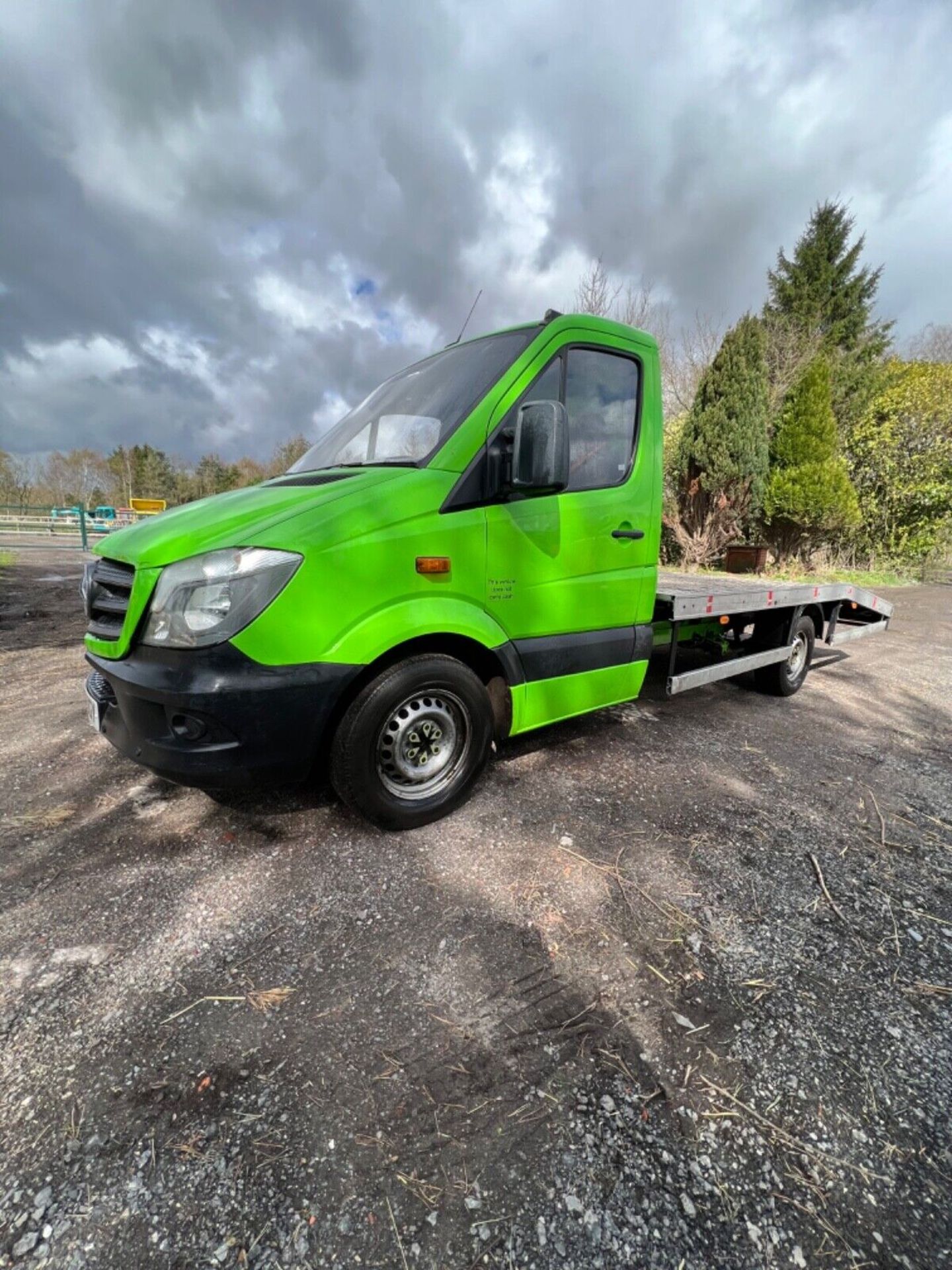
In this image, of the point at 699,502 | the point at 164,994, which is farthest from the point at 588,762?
the point at 699,502

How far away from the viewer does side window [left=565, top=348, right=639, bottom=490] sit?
2938mm

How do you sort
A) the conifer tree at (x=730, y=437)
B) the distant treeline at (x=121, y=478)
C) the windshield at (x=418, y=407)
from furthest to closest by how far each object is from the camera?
the distant treeline at (x=121, y=478) → the conifer tree at (x=730, y=437) → the windshield at (x=418, y=407)

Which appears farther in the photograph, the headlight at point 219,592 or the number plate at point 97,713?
the number plate at point 97,713

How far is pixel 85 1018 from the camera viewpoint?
1622 mm

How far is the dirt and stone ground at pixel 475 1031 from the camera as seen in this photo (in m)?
1.20

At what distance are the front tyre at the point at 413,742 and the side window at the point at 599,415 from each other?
4.23ft

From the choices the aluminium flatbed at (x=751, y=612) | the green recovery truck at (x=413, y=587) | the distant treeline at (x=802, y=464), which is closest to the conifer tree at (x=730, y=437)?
the distant treeline at (x=802, y=464)

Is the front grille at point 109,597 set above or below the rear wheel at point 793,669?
above

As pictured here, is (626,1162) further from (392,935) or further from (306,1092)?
(392,935)

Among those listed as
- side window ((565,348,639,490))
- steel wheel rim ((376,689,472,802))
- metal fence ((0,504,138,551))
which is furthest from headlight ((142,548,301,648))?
metal fence ((0,504,138,551))

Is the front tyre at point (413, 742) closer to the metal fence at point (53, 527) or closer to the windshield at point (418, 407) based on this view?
the windshield at point (418, 407)

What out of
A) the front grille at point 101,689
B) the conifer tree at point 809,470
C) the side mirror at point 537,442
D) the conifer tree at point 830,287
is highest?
the conifer tree at point 830,287

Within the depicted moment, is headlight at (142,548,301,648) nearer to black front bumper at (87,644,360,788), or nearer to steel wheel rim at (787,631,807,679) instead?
black front bumper at (87,644,360,788)

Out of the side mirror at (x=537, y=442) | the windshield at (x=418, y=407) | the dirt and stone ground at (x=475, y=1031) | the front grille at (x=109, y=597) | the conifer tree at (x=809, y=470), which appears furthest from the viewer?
the conifer tree at (x=809, y=470)
